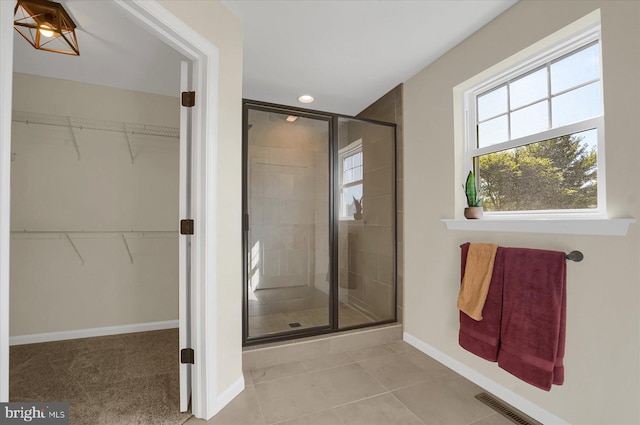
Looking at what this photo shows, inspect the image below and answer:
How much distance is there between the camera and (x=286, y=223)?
102 inches

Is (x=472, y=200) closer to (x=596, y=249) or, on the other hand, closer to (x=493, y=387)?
(x=596, y=249)

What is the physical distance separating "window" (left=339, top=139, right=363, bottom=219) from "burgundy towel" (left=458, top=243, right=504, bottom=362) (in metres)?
1.30

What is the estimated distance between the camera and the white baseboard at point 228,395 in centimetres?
173

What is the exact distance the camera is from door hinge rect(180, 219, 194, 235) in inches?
67.7

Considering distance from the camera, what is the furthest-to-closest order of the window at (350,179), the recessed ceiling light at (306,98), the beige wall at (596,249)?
the recessed ceiling light at (306,98) < the window at (350,179) < the beige wall at (596,249)

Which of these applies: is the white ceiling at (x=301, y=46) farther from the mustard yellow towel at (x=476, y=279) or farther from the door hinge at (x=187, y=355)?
the door hinge at (x=187, y=355)

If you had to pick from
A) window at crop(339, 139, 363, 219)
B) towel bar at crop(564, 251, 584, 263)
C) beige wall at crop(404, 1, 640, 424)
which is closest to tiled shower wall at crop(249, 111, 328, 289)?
window at crop(339, 139, 363, 219)

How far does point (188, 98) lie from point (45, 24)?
114 cm

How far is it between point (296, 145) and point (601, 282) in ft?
7.06

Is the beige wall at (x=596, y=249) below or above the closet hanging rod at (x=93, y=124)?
below

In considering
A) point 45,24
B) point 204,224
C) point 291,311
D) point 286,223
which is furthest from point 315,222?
point 45,24

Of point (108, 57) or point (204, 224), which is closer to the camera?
point (204, 224)

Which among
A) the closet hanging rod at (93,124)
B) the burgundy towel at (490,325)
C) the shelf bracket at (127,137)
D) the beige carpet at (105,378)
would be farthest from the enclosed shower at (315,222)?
the shelf bracket at (127,137)

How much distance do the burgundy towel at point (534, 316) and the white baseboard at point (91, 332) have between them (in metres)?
3.00
